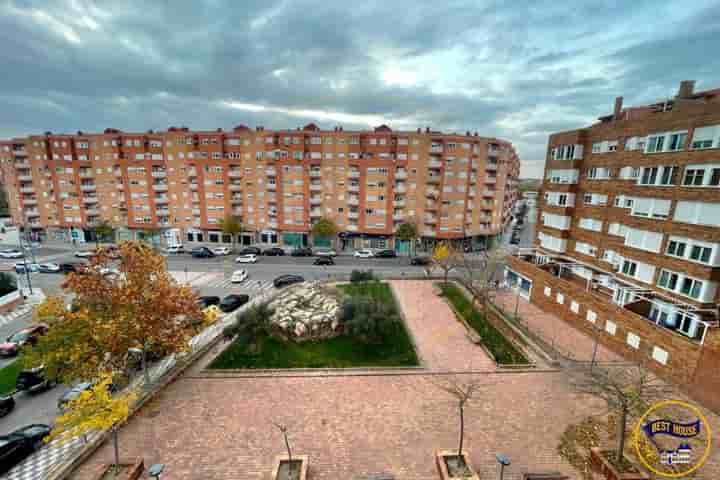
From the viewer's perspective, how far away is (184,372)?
54.2 ft

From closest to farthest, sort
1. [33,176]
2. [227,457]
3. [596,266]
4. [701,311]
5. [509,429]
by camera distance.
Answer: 1. [227,457]
2. [509,429]
3. [701,311]
4. [596,266]
5. [33,176]

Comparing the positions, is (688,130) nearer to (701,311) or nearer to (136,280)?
(701,311)

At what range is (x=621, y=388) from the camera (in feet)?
35.6

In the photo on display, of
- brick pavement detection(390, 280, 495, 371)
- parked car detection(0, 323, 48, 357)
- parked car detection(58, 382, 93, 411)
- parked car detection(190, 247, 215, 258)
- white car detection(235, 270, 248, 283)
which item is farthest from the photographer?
parked car detection(190, 247, 215, 258)

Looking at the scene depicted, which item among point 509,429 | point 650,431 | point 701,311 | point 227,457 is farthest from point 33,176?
point 701,311

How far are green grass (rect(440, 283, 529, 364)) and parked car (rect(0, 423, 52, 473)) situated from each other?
890 inches

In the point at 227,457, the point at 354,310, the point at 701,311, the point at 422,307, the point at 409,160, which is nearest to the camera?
the point at 227,457

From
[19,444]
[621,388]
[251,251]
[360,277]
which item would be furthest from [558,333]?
[251,251]

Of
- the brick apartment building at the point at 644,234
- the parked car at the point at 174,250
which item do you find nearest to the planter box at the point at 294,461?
the brick apartment building at the point at 644,234

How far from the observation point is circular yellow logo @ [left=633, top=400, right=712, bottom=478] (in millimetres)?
9391

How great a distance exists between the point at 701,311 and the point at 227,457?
24211 mm

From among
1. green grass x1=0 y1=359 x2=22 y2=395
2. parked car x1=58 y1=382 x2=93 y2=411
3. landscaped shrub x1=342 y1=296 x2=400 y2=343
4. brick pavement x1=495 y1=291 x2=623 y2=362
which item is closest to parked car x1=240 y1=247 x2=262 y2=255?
green grass x1=0 y1=359 x2=22 y2=395

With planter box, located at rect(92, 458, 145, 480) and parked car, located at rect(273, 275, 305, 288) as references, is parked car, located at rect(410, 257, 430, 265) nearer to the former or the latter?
parked car, located at rect(273, 275, 305, 288)

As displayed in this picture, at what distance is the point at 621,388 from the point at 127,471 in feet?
57.3
